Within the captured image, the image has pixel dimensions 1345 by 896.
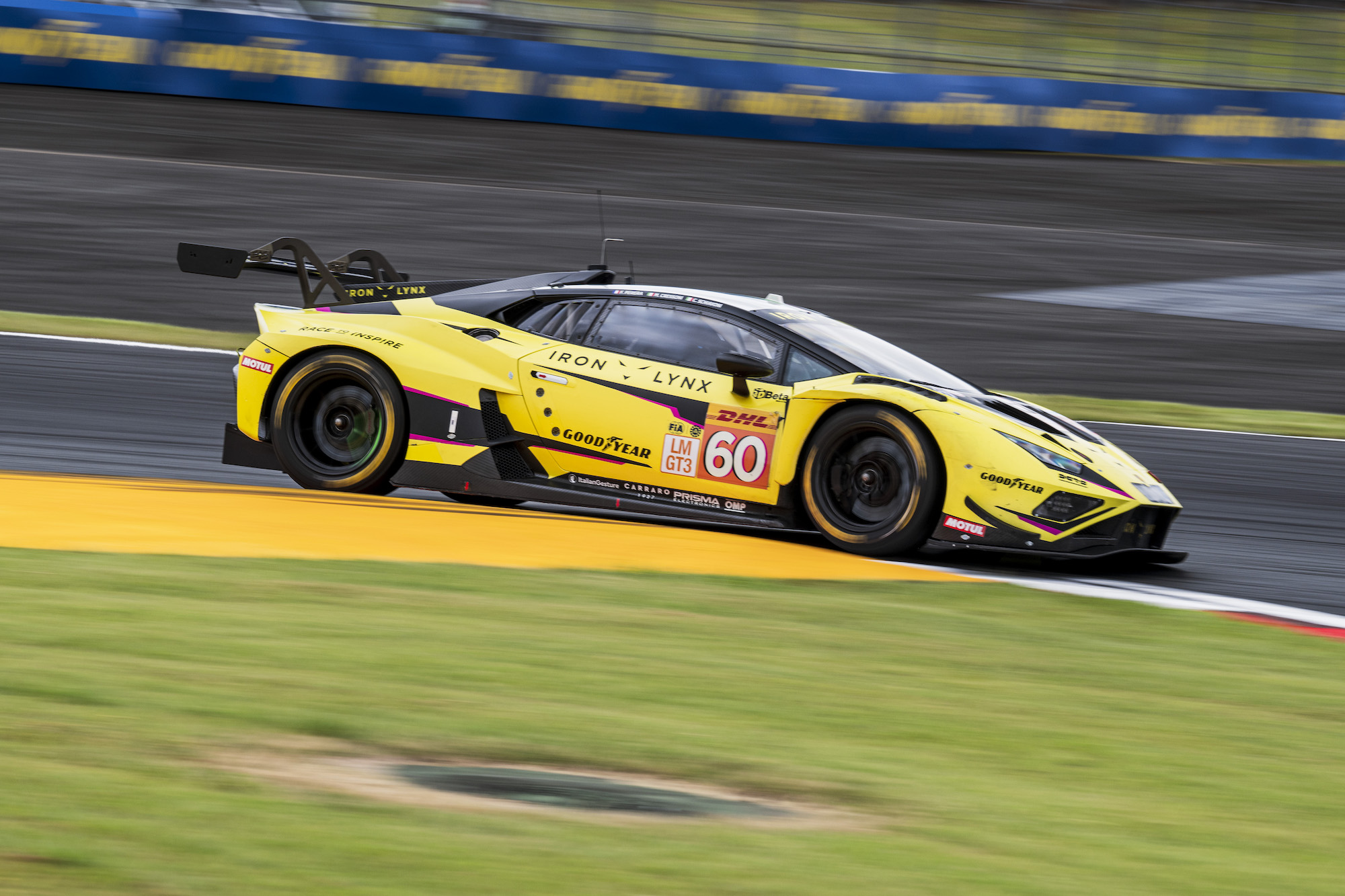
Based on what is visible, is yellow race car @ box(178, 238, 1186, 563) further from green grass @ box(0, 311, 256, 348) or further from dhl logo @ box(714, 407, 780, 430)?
green grass @ box(0, 311, 256, 348)

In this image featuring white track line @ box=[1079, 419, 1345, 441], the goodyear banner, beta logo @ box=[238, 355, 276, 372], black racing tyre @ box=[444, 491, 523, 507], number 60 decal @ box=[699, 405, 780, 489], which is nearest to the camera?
number 60 decal @ box=[699, 405, 780, 489]

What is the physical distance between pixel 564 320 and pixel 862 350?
62.5 inches

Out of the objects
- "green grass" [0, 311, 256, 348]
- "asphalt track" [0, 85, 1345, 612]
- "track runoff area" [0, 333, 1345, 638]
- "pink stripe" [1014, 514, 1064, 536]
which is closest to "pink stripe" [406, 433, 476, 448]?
"track runoff area" [0, 333, 1345, 638]

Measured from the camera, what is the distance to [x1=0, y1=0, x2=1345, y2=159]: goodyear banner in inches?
872

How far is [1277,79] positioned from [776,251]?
445 inches

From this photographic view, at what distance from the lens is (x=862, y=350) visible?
808cm

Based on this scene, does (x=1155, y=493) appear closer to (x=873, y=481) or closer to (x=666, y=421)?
(x=873, y=481)

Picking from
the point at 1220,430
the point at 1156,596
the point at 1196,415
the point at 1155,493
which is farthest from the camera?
the point at 1196,415

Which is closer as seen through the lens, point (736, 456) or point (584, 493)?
point (736, 456)

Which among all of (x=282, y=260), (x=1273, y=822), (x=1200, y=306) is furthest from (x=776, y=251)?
(x=1273, y=822)

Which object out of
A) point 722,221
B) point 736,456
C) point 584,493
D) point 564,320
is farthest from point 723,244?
point 736,456

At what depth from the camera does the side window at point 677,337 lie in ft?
26.0

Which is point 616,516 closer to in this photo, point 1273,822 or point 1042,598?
point 1042,598

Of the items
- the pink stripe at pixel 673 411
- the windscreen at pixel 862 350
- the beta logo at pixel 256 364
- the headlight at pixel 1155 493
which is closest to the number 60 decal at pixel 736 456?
the pink stripe at pixel 673 411
